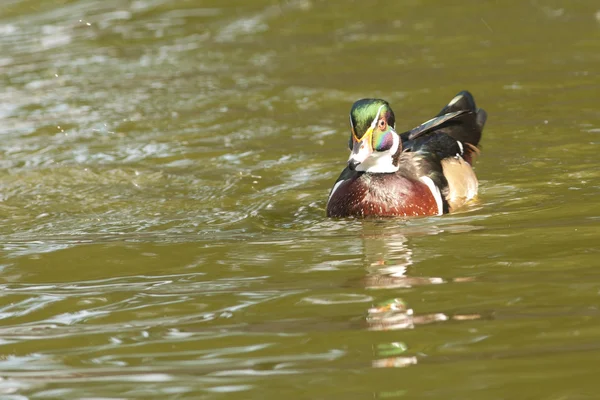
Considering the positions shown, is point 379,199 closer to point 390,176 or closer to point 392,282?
point 390,176

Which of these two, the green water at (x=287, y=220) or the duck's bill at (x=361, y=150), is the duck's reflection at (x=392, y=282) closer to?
the green water at (x=287, y=220)

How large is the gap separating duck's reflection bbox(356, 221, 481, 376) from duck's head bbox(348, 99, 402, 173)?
0.48 m

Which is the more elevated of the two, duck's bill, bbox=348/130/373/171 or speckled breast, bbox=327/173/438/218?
duck's bill, bbox=348/130/373/171

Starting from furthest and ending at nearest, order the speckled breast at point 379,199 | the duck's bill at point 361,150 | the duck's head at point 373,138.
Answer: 1. the speckled breast at point 379,199
2. the duck's head at point 373,138
3. the duck's bill at point 361,150

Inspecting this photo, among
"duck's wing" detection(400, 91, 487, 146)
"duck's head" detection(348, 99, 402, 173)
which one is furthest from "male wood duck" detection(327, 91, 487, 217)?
"duck's wing" detection(400, 91, 487, 146)

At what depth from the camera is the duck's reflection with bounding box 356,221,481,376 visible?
4.43 metres

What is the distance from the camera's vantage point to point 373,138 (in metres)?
7.25

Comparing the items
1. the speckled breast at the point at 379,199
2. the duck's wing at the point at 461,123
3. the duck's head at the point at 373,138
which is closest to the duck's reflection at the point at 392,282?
the speckled breast at the point at 379,199

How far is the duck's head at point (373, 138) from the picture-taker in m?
7.08

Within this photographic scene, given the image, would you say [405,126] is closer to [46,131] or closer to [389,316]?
[46,131]

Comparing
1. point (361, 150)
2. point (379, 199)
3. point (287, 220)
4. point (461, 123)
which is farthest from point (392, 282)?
point (461, 123)

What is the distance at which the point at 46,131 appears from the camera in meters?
11.2

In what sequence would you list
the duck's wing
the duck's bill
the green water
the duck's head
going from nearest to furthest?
1. the green water
2. the duck's bill
3. the duck's head
4. the duck's wing

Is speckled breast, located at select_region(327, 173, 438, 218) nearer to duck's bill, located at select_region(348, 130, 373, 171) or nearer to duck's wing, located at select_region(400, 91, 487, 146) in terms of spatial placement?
duck's bill, located at select_region(348, 130, 373, 171)
